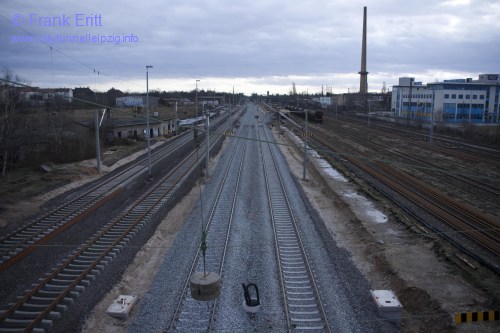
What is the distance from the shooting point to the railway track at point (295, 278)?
376 inches

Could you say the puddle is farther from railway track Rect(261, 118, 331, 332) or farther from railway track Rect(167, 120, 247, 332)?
railway track Rect(167, 120, 247, 332)

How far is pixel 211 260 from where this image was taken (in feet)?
42.8

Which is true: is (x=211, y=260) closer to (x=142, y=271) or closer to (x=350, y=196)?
(x=142, y=271)

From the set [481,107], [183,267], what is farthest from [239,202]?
[481,107]

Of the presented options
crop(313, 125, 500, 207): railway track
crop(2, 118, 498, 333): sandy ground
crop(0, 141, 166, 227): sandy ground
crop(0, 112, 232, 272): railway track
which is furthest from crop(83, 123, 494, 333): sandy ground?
crop(0, 141, 166, 227): sandy ground

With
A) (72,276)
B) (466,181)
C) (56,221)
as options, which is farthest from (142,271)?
(466,181)

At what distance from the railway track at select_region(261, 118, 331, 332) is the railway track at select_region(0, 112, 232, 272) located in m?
8.01

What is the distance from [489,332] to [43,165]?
29217mm

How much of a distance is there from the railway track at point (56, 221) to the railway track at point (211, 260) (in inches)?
211

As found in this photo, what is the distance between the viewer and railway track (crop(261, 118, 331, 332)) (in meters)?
9.56

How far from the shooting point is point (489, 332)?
8773 mm

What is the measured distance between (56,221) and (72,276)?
5.70 meters

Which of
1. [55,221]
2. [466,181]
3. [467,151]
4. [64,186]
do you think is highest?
[467,151]

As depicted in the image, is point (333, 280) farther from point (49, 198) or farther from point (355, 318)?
point (49, 198)
